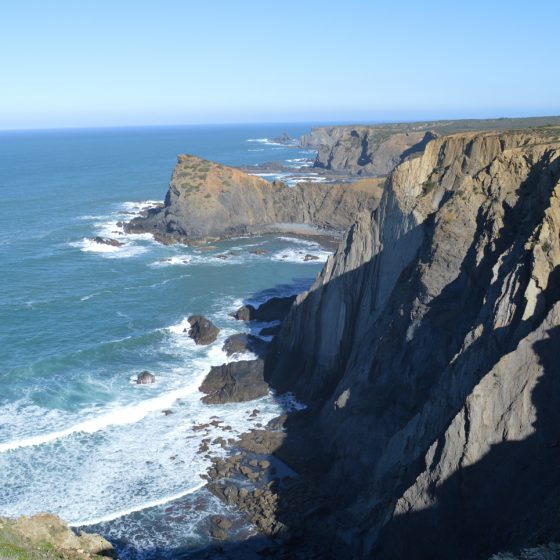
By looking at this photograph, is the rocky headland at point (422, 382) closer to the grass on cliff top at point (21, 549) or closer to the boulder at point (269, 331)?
the boulder at point (269, 331)

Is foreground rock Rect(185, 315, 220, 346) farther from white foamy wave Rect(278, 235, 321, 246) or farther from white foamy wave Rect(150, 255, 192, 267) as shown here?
white foamy wave Rect(278, 235, 321, 246)

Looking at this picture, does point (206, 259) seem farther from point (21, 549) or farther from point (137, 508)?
point (21, 549)

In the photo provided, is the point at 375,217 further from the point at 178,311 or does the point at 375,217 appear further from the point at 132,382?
the point at 178,311

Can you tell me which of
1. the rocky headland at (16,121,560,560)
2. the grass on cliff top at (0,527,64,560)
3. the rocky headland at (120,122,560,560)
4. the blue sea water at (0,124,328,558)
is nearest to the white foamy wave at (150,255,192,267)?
the blue sea water at (0,124,328,558)

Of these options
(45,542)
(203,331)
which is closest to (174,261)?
(203,331)

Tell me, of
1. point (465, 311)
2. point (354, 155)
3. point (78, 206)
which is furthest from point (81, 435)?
point (354, 155)

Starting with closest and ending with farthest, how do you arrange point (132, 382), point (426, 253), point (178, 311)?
point (426, 253) < point (132, 382) < point (178, 311)
